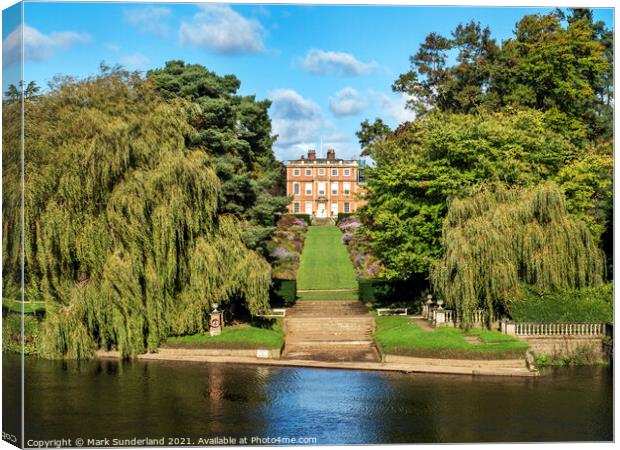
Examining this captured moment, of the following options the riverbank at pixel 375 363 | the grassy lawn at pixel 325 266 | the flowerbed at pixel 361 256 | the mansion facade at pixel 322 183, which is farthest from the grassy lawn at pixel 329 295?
the mansion facade at pixel 322 183

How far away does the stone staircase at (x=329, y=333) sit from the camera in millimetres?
32625

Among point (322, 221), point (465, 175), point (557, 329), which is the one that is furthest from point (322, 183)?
point (557, 329)

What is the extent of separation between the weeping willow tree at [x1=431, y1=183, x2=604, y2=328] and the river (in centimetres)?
411

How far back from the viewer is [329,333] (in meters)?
36.3

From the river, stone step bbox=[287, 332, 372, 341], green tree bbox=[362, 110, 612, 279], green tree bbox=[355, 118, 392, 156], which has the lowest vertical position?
the river

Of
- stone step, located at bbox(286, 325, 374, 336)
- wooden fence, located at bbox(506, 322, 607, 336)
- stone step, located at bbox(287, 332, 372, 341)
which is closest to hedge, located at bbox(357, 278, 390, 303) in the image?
stone step, located at bbox(286, 325, 374, 336)

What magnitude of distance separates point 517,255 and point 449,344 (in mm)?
4791

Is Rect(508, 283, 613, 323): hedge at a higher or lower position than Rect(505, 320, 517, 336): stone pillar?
higher

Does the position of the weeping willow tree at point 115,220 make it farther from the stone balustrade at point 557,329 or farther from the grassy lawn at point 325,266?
the grassy lawn at point 325,266

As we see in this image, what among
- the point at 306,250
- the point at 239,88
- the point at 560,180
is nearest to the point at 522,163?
the point at 560,180

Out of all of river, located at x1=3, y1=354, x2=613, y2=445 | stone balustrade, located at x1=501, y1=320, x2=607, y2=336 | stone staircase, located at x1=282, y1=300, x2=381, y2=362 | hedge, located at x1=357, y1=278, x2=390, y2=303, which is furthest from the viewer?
hedge, located at x1=357, y1=278, x2=390, y2=303

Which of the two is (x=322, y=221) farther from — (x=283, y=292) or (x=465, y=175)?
(x=465, y=175)

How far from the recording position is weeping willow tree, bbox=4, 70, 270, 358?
28.7 metres

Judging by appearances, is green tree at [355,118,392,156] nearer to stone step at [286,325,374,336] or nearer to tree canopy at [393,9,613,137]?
tree canopy at [393,9,613,137]
